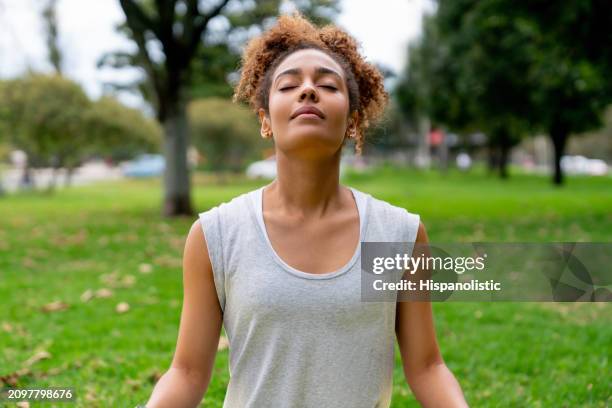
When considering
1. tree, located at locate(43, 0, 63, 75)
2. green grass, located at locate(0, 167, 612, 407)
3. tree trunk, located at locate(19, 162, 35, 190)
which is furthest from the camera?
tree, located at locate(43, 0, 63, 75)

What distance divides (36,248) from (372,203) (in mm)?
8768

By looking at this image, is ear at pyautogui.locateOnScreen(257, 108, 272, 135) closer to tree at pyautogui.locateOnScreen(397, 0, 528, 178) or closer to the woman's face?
the woman's face

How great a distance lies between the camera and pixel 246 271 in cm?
188

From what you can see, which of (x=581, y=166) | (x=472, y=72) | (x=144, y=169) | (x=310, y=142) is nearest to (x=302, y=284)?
(x=310, y=142)

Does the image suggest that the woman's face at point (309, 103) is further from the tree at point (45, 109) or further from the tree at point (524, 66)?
the tree at point (45, 109)

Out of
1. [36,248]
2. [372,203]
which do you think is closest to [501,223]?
[36,248]

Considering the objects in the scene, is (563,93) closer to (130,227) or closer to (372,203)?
(130,227)

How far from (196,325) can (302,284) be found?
35 centimetres

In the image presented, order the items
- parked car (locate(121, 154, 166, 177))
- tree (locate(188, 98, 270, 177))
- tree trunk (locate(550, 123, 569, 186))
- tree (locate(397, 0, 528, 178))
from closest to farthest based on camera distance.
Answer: tree (locate(397, 0, 528, 178)), tree trunk (locate(550, 123, 569, 186)), tree (locate(188, 98, 270, 177)), parked car (locate(121, 154, 166, 177))

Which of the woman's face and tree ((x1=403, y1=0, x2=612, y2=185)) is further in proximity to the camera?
tree ((x1=403, y1=0, x2=612, y2=185))

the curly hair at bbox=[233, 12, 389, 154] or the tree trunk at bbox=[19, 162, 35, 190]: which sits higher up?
the curly hair at bbox=[233, 12, 389, 154]

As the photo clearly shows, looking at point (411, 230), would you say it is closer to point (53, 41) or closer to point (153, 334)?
point (153, 334)

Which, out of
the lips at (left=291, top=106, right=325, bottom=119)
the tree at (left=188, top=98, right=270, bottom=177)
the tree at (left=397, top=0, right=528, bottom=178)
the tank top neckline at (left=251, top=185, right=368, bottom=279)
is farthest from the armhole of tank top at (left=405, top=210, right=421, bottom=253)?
the tree at (left=188, top=98, right=270, bottom=177)

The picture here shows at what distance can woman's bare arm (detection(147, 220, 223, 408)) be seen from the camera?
6.36 ft
